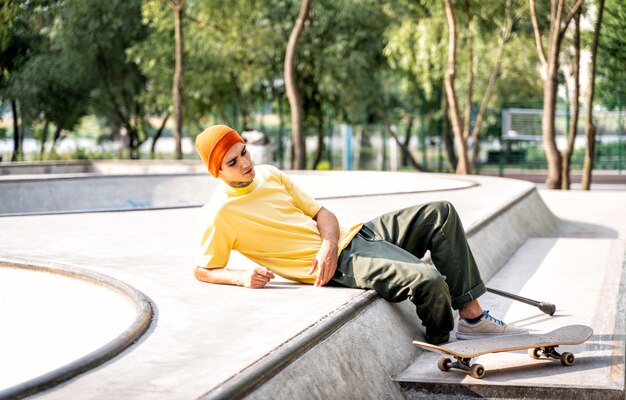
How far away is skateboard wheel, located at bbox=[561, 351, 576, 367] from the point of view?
4.59 m

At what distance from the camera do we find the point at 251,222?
5.16 m

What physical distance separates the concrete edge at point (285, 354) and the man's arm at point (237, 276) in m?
0.56

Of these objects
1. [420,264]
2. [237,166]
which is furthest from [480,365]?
[237,166]

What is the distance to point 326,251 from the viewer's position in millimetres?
5160

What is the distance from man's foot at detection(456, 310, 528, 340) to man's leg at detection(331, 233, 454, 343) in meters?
0.11

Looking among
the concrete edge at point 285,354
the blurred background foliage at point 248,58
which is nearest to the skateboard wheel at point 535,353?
the concrete edge at point 285,354

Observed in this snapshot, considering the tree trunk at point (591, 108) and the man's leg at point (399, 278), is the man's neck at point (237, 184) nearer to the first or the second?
the man's leg at point (399, 278)

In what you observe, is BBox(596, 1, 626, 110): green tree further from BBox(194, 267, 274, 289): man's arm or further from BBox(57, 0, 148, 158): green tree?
BBox(194, 267, 274, 289): man's arm

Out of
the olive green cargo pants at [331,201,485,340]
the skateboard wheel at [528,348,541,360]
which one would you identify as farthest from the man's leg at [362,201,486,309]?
the skateboard wheel at [528,348,541,360]

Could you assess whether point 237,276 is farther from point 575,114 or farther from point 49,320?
point 575,114

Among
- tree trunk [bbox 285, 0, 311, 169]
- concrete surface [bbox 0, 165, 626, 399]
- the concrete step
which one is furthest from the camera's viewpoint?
tree trunk [bbox 285, 0, 311, 169]

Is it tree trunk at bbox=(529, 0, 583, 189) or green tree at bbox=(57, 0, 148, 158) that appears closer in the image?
tree trunk at bbox=(529, 0, 583, 189)

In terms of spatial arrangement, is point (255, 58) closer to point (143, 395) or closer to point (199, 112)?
point (199, 112)

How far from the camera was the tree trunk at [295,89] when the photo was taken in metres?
21.6
